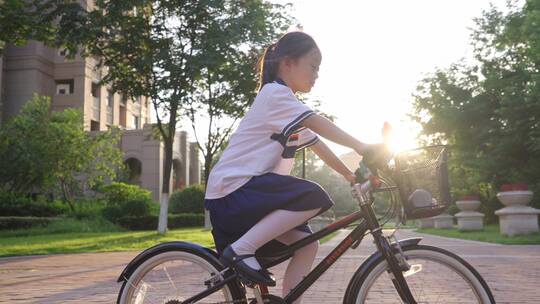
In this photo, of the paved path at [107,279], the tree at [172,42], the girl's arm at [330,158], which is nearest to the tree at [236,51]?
the tree at [172,42]

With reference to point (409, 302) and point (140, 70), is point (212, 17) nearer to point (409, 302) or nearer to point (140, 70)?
point (140, 70)

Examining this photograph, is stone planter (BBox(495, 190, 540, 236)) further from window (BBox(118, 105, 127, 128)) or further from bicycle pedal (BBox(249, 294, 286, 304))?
window (BBox(118, 105, 127, 128))

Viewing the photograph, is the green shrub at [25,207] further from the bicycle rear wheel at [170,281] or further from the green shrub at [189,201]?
the bicycle rear wheel at [170,281]

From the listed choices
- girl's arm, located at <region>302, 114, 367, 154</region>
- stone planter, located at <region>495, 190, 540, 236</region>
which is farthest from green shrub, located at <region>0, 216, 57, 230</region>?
girl's arm, located at <region>302, 114, 367, 154</region>

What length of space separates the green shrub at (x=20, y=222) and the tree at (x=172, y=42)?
10.2 meters

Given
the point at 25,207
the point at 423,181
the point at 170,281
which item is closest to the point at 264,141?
the point at 423,181

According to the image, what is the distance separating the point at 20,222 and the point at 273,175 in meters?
24.2

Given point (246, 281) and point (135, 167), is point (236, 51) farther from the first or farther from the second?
point (135, 167)

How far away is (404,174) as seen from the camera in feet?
7.69

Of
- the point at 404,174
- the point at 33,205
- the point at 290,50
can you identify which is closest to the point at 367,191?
the point at 404,174

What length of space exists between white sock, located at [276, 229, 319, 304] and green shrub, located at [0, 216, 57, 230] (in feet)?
77.5

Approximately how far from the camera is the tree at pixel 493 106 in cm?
2188

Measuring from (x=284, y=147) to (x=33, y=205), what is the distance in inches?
1109

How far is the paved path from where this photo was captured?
5.15 metres
